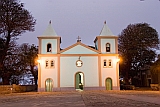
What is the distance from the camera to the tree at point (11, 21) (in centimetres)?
3228

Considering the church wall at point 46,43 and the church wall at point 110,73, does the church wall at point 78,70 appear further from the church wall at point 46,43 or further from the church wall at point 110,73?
the church wall at point 46,43

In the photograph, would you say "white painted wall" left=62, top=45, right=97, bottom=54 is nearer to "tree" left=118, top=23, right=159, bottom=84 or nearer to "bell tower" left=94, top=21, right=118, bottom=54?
"bell tower" left=94, top=21, right=118, bottom=54

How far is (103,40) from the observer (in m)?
34.2

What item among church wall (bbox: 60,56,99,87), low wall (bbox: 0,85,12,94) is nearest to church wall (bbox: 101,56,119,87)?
church wall (bbox: 60,56,99,87)

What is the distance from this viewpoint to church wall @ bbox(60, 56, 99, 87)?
107 ft

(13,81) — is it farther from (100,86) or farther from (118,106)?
(118,106)

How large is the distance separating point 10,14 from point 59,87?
11.8 m

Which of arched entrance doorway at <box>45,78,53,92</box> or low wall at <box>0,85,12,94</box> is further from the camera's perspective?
arched entrance doorway at <box>45,78,53,92</box>

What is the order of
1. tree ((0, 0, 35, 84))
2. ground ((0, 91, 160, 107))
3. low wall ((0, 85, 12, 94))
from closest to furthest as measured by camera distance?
ground ((0, 91, 160, 107))
low wall ((0, 85, 12, 94))
tree ((0, 0, 35, 84))

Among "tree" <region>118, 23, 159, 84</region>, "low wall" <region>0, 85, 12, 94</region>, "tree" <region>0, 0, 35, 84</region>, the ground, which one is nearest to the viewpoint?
the ground

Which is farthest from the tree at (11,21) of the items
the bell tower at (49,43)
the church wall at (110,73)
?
the church wall at (110,73)

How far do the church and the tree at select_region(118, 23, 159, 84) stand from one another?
9.29 meters

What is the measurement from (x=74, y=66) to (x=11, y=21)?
10.3m

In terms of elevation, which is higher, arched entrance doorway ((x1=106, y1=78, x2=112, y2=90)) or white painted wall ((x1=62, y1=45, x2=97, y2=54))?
white painted wall ((x1=62, y1=45, x2=97, y2=54))
